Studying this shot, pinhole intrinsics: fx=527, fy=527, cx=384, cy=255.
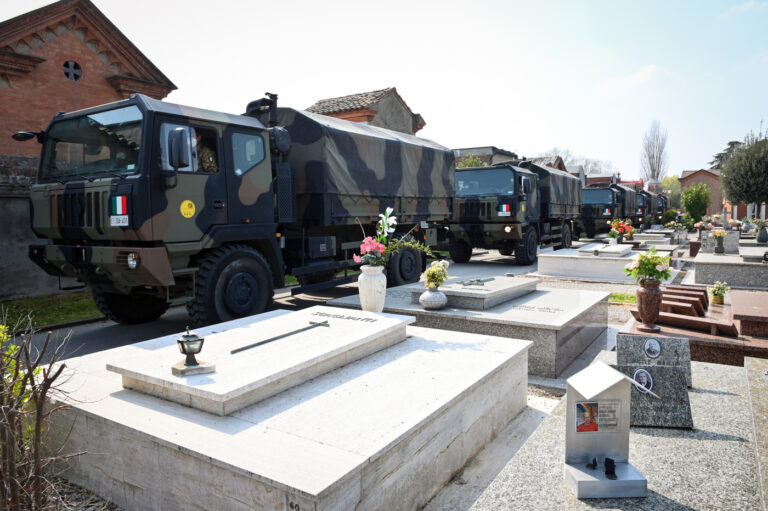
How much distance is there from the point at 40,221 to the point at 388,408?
19.1 feet

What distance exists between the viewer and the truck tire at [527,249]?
561 inches

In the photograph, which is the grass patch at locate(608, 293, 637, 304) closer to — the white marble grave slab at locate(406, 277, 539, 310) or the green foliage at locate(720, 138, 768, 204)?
the white marble grave slab at locate(406, 277, 539, 310)

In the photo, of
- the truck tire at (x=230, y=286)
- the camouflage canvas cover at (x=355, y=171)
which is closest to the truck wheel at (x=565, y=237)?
the camouflage canvas cover at (x=355, y=171)

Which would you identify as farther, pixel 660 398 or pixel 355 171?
pixel 355 171

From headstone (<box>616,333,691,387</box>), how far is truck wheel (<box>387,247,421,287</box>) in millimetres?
6415

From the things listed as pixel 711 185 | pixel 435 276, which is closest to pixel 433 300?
pixel 435 276

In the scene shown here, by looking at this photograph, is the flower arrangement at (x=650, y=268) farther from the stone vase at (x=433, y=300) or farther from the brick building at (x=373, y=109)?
the brick building at (x=373, y=109)

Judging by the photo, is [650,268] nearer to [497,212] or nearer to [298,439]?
[298,439]

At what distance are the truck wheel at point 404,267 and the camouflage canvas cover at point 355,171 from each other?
70 centimetres

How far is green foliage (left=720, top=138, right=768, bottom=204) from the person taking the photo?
2611cm

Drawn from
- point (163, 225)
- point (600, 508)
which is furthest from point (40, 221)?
point (600, 508)

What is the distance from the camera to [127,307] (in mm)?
7785

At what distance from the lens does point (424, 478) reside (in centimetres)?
297

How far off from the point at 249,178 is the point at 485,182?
27.2ft
